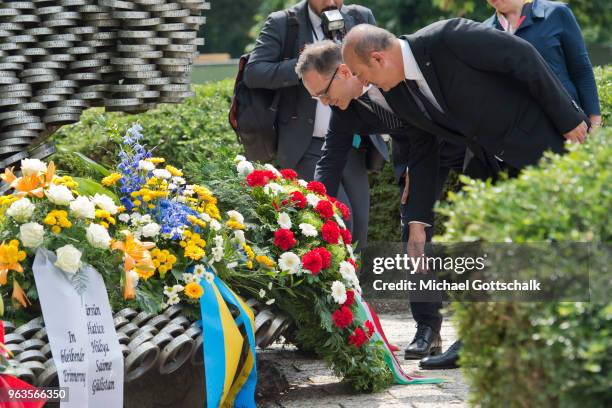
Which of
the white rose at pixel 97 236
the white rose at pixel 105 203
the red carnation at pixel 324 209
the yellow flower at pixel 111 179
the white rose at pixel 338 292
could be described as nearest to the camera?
the white rose at pixel 97 236

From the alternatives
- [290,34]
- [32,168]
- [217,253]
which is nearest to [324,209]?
[217,253]

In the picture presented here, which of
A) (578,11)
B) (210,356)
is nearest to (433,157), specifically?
(210,356)

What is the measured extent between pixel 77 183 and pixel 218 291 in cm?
68

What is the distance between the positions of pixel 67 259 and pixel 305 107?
7.11ft

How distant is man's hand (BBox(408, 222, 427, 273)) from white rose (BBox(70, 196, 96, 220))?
1554 millimetres

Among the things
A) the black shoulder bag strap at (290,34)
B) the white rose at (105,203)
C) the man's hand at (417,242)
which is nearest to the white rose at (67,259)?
the white rose at (105,203)

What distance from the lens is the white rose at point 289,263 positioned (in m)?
4.40

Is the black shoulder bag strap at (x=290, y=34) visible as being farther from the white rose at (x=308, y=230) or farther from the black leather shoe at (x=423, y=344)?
the black leather shoe at (x=423, y=344)

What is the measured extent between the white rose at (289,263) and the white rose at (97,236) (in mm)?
795

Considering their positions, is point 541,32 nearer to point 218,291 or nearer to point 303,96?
point 303,96

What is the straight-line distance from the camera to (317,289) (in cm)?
451

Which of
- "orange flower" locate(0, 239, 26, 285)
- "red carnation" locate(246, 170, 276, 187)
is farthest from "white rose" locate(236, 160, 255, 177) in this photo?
"orange flower" locate(0, 239, 26, 285)

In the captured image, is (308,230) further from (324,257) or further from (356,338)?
(356,338)

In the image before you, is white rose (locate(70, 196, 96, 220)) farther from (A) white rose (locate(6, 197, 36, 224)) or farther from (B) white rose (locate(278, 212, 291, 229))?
(B) white rose (locate(278, 212, 291, 229))
